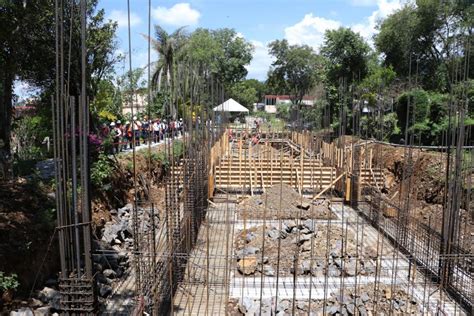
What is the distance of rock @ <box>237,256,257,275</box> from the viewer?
25.9 feet

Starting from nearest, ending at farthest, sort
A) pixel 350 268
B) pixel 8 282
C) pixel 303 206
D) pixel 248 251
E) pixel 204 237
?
1. pixel 8 282
2. pixel 350 268
3. pixel 248 251
4. pixel 204 237
5. pixel 303 206

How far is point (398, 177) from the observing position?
15.0 m

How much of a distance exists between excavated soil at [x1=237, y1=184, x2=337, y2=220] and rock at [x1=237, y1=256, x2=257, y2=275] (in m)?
3.36

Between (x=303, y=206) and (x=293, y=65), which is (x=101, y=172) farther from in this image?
(x=293, y=65)

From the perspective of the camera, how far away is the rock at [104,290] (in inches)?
263

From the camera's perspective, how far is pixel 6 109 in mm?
9539

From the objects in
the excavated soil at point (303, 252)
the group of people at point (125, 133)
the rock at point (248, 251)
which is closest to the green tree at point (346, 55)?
the group of people at point (125, 133)

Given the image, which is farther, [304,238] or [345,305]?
[304,238]

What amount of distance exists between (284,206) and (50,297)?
297 inches

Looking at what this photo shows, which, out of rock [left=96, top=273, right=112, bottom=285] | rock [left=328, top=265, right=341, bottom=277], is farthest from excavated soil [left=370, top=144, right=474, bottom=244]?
rock [left=96, top=273, right=112, bottom=285]

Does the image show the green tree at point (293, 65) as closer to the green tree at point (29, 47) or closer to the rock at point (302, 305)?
the green tree at point (29, 47)

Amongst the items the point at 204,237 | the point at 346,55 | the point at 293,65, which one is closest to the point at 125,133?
the point at 204,237

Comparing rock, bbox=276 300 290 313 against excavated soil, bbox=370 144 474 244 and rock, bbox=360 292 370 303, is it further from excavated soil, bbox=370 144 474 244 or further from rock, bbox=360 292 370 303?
excavated soil, bbox=370 144 474 244

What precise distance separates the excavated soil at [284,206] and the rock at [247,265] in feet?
11.0
